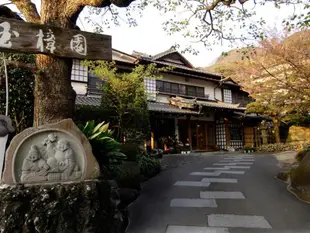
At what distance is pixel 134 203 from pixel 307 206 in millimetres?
3269

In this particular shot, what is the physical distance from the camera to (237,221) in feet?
12.2

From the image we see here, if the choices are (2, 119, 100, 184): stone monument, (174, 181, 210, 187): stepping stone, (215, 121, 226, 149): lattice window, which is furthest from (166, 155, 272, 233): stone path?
(215, 121, 226, 149): lattice window

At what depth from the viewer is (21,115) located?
5516 millimetres

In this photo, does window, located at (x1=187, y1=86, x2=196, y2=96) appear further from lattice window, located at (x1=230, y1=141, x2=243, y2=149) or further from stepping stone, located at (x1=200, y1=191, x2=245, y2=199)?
stepping stone, located at (x1=200, y1=191, x2=245, y2=199)

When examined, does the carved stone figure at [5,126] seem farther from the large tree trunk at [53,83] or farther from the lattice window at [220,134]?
the lattice window at [220,134]

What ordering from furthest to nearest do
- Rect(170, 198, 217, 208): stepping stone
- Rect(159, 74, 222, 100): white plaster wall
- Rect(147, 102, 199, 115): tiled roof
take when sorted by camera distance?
Rect(159, 74, 222, 100): white plaster wall, Rect(147, 102, 199, 115): tiled roof, Rect(170, 198, 217, 208): stepping stone

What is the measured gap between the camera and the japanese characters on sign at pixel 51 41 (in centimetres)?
331

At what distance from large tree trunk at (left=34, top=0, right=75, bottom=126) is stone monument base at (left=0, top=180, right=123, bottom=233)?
1.26m

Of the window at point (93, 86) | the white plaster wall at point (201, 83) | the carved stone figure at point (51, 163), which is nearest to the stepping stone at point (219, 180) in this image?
the carved stone figure at point (51, 163)

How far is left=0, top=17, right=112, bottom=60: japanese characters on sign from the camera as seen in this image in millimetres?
3311

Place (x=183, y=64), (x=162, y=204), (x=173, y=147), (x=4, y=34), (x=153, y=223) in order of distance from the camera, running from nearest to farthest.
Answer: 1. (x=4, y=34)
2. (x=153, y=223)
3. (x=162, y=204)
4. (x=173, y=147)
5. (x=183, y=64)

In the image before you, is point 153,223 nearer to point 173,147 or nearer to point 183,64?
point 173,147

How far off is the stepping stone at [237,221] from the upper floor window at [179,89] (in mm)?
13116

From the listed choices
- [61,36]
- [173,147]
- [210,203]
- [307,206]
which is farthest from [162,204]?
[173,147]
